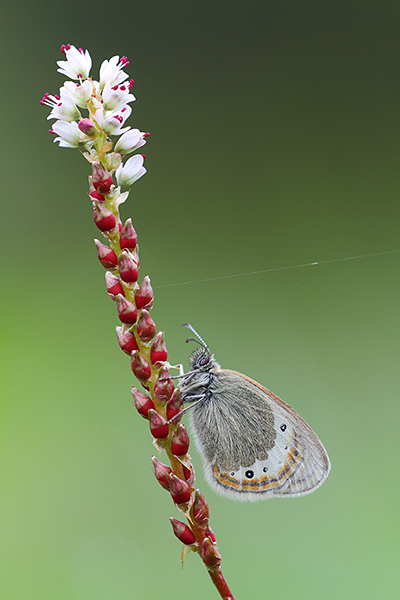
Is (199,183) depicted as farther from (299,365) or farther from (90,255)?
(299,365)

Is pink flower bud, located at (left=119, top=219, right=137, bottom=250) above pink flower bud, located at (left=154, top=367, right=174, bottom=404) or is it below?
above

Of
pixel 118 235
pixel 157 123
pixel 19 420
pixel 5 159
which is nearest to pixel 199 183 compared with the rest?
pixel 157 123

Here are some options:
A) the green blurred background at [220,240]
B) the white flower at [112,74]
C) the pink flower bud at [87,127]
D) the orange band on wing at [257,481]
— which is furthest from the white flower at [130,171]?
→ the green blurred background at [220,240]

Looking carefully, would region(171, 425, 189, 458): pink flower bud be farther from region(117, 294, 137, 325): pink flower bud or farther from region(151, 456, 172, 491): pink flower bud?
region(117, 294, 137, 325): pink flower bud

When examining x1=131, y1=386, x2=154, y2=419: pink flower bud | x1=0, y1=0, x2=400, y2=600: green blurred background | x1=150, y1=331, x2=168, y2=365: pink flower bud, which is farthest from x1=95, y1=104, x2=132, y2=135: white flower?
x1=0, y1=0, x2=400, y2=600: green blurred background

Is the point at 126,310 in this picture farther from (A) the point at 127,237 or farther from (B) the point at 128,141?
(B) the point at 128,141
